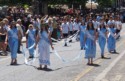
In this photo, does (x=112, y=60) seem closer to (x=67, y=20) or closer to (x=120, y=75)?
(x=120, y=75)

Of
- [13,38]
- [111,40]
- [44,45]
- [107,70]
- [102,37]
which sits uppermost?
[13,38]

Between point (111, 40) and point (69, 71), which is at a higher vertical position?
point (111, 40)

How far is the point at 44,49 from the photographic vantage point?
16.9m

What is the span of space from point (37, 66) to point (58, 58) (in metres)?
3.19

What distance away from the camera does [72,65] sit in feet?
59.2

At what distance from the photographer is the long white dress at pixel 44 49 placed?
16766 millimetres

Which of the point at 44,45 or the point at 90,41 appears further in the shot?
the point at 90,41

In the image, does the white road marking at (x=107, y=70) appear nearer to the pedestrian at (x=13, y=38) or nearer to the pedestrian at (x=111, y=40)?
the pedestrian at (x=111, y=40)

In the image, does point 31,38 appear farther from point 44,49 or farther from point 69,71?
point 69,71

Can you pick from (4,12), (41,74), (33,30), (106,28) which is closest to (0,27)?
(33,30)

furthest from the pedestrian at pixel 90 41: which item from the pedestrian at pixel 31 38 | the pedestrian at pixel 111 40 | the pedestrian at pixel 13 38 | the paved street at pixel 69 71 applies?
the pedestrian at pixel 111 40

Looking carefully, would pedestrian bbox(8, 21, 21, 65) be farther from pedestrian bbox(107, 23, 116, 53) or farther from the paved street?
pedestrian bbox(107, 23, 116, 53)

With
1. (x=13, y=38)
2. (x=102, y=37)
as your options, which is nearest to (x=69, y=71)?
(x=13, y=38)

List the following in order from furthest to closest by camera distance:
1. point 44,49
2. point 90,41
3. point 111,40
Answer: point 111,40, point 90,41, point 44,49
